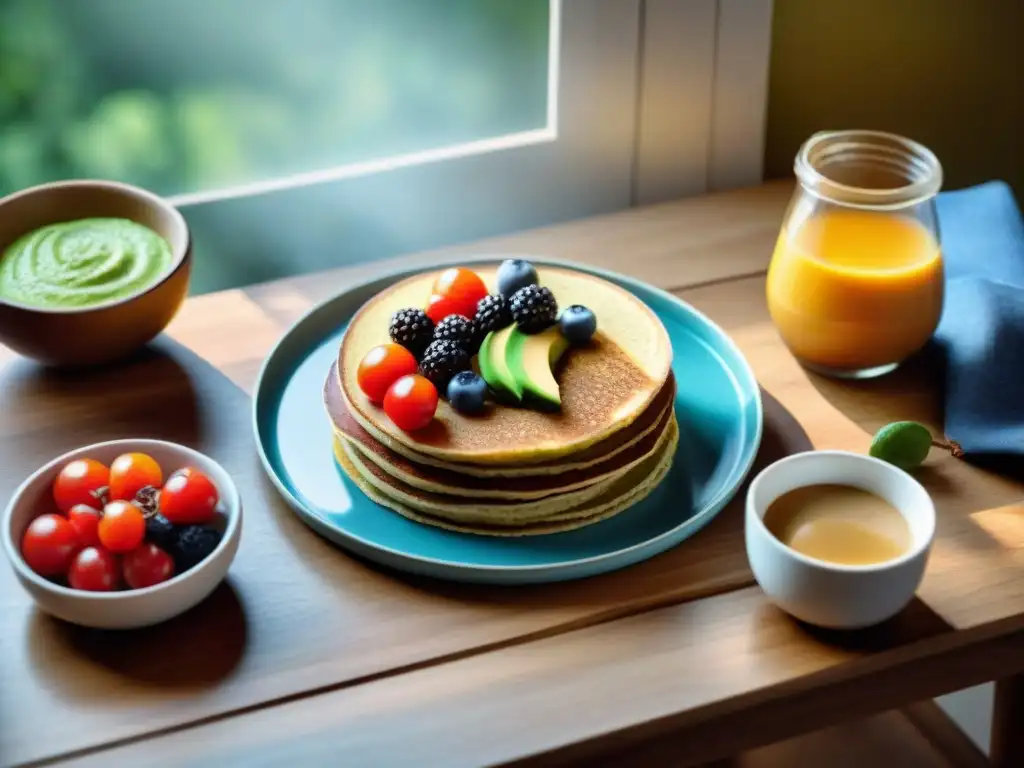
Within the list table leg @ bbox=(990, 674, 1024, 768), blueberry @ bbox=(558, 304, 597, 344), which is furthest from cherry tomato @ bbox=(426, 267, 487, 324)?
table leg @ bbox=(990, 674, 1024, 768)

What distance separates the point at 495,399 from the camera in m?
1.24

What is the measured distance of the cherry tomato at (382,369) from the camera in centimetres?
122

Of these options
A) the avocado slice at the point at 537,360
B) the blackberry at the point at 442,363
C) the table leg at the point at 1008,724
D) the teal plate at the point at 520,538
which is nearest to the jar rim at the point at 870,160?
the teal plate at the point at 520,538

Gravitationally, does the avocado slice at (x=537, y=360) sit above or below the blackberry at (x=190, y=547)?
above

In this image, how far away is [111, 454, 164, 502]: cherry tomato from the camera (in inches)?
44.7

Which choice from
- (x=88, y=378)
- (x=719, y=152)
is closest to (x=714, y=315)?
(x=719, y=152)

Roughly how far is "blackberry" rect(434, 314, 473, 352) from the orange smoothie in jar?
14.1 inches

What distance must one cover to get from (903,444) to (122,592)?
29.1 inches

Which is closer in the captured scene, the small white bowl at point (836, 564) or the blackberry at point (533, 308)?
the small white bowl at point (836, 564)

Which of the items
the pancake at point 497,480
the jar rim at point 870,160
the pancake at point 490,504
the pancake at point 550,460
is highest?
the jar rim at point 870,160

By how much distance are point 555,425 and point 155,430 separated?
0.43m

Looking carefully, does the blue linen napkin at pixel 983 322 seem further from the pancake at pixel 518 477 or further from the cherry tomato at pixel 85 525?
the cherry tomato at pixel 85 525

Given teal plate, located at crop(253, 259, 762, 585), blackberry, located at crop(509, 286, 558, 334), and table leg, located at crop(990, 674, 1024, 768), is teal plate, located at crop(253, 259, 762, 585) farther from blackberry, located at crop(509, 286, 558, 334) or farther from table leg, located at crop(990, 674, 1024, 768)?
table leg, located at crop(990, 674, 1024, 768)

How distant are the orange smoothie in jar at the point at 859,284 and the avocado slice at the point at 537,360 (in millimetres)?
269
